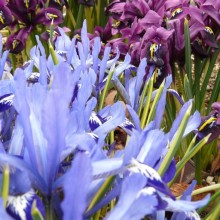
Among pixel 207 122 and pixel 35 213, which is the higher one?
pixel 35 213

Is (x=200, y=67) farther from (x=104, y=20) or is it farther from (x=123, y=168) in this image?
(x=123, y=168)

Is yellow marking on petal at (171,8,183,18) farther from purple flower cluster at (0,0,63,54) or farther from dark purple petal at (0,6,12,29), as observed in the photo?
dark purple petal at (0,6,12,29)

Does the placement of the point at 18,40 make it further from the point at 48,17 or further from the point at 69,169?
the point at 69,169

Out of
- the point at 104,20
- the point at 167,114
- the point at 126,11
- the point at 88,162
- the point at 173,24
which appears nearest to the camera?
the point at 88,162

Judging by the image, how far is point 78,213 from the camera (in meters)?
0.76

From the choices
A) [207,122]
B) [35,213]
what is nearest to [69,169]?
[35,213]

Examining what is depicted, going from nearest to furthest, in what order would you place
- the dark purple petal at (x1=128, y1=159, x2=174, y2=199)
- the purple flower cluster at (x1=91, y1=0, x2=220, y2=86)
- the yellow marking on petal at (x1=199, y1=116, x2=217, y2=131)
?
1. the dark purple petal at (x1=128, y1=159, x2=174, y2=199)
2. the yellow marking on petal at (x1=199, y1=116, x2=217, y2=131)
3. the purple flower cluster at (x1=91, y1=0, x2=220, y2=86)

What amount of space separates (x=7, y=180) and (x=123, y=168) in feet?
0.58

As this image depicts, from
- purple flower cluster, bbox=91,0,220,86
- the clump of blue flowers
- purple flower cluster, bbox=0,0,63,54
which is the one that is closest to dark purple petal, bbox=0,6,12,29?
purple flower cluster, bbox=0,0,63,54

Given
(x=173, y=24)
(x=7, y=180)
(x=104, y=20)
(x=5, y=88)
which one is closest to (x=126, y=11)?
(x=173, y=24)

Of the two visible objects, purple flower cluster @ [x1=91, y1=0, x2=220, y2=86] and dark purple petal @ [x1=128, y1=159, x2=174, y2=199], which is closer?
dark purple petal @ [x1=128, y1=159, x2=174, y2=199]

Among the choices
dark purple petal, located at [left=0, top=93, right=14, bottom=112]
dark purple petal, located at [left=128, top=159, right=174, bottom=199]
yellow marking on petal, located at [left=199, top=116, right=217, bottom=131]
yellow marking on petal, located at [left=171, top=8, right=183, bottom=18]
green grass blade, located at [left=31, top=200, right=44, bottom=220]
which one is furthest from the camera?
yellow marking on petal, located at [left=171, top=8, right=183, bottom=18]

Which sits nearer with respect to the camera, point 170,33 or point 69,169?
point 69,169

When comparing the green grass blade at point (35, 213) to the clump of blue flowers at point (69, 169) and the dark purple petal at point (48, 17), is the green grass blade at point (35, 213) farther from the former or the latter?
the dark purple petal at point (48, 17)
